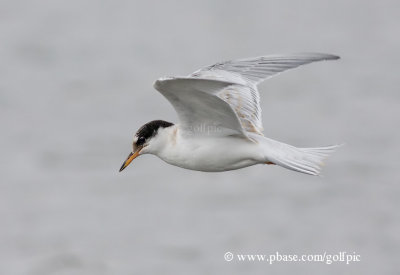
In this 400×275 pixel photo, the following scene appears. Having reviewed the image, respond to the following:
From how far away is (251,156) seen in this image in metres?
7.74

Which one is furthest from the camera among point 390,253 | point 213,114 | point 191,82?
point 390,253

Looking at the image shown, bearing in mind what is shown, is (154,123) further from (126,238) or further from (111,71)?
(111,71)

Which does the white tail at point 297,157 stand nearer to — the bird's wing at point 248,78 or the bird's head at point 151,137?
the bird's wing at point 248,78

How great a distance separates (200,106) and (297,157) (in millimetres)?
877

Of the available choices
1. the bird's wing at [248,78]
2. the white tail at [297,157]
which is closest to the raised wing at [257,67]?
the bird's wing at [248,78]

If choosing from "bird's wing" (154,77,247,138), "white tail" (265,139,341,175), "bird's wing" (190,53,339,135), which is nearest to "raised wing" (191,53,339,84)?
"bird's wing" (190,53,339,135)

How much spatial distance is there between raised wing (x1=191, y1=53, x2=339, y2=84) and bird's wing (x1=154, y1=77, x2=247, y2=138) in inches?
18.5

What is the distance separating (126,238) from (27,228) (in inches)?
65.0

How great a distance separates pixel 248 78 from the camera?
8500 millimetres

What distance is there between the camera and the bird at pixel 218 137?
740 cm

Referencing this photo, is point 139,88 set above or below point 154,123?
above

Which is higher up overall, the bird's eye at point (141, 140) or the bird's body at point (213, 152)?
the bird's eye at point (141, 140)

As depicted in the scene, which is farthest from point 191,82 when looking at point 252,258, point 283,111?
point 283,111

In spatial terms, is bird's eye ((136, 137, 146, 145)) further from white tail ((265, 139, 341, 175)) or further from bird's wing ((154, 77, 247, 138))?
white tail ((265, 139, 341, 175))
